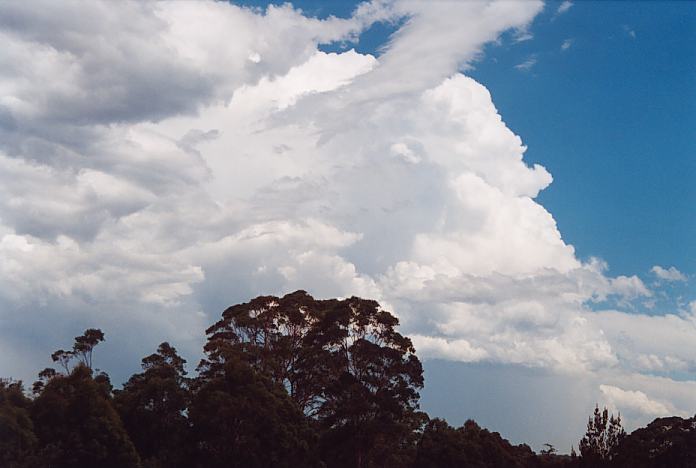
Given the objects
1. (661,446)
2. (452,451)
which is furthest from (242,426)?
(661,446)

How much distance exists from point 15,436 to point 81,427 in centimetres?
544

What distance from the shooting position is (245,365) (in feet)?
160

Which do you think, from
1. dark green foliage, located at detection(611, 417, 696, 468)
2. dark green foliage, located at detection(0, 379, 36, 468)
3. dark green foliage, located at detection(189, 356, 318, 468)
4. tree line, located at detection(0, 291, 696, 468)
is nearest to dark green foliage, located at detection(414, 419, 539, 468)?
tree line, located at detection(0, 291, 696, 468)

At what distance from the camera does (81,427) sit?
42812 millimetres

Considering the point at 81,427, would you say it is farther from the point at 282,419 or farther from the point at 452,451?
the point at 452,451

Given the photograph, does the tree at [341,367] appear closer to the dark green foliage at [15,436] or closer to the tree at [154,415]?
the tree at [154,415]

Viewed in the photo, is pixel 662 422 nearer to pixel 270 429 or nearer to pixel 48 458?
pixel 270 429

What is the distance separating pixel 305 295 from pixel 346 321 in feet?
35.6

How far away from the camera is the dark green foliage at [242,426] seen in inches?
1844

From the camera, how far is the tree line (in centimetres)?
4303

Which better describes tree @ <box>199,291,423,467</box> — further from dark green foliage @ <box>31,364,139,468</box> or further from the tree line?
dark green foliage @ <box>31,364,139,468</box>

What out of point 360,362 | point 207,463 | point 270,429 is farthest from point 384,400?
point 207,463

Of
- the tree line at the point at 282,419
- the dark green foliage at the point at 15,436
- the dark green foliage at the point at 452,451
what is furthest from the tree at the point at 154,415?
the dark green foliage at the point at 452,451

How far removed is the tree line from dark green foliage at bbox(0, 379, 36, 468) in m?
0.10
